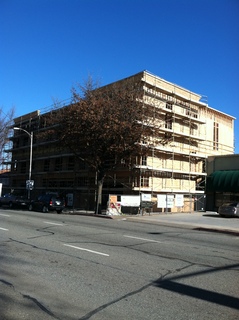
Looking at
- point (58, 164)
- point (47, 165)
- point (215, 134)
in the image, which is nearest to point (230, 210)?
point (215, 134)

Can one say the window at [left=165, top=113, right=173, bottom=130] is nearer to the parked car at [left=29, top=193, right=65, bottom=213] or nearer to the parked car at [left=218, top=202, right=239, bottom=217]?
the parked car at [left=218, top=202, right=239, bottom=217]

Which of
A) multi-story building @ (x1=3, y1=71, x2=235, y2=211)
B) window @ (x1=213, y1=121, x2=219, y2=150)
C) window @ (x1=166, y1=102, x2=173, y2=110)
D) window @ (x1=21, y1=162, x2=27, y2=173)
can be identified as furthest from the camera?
window @ (x1=21, y1=162, x2=27, y2=173)

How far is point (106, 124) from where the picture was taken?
27.0 m

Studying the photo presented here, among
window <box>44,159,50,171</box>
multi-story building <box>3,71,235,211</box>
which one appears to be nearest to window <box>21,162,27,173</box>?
multi-story building <box>3,71,235,211</box>

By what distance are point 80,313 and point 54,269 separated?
2755 millimetres

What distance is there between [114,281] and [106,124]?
2084 cm

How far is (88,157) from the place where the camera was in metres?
30.7

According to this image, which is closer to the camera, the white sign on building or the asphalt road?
the asphalt road

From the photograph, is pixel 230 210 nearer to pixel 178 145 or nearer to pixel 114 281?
pixel 178 145

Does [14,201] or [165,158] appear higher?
[165,158]

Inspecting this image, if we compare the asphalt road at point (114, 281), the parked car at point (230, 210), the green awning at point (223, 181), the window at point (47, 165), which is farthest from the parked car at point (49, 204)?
the asphalt road at point (114, 281)

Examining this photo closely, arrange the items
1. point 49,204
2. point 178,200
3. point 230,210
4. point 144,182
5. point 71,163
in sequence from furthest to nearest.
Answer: point 71,163 < point 144,182 < point 178,200 < point 230,210 < point 49,204

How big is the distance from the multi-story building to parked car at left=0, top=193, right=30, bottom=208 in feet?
19.9

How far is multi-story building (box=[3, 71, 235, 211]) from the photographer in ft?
112
